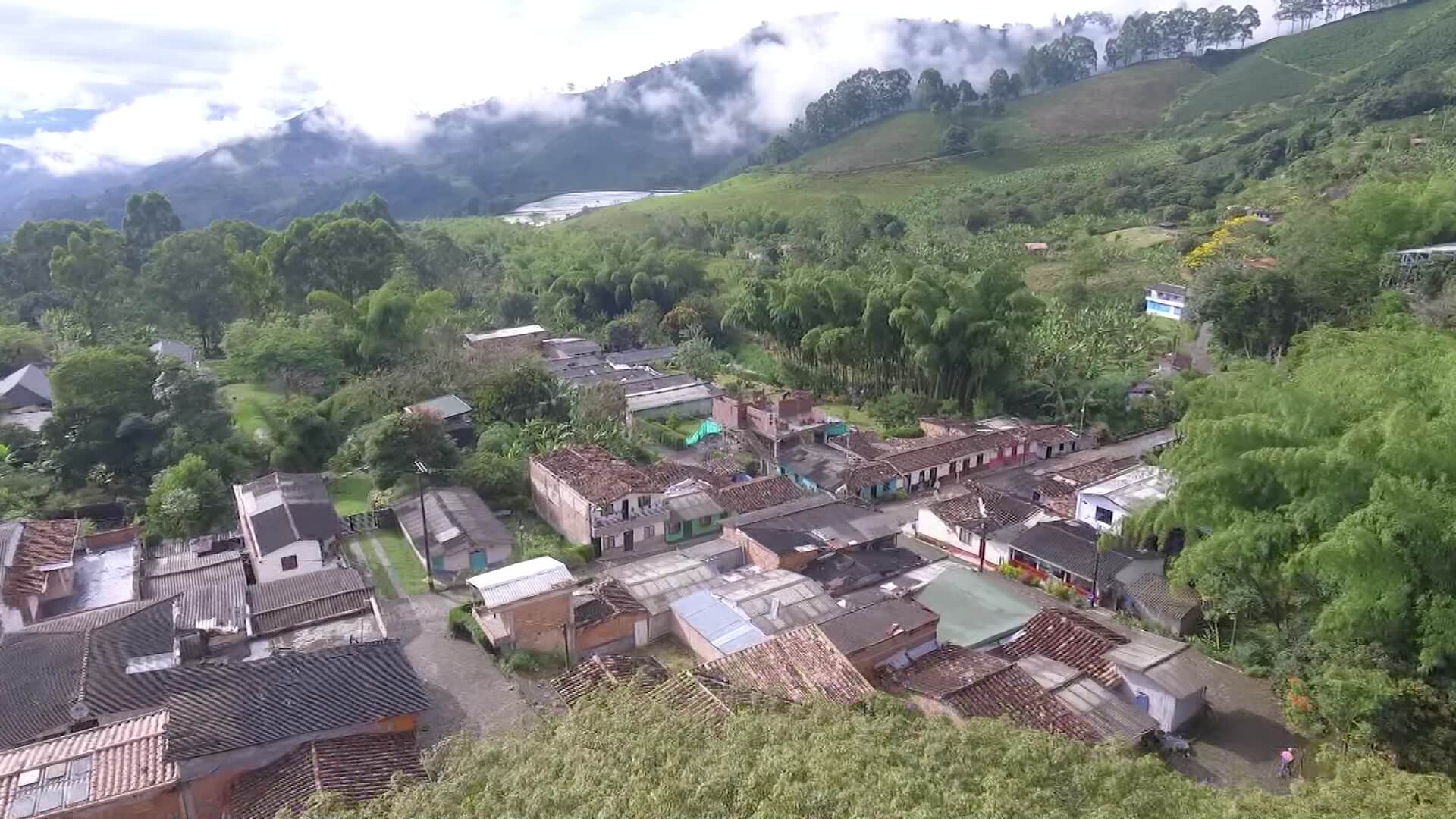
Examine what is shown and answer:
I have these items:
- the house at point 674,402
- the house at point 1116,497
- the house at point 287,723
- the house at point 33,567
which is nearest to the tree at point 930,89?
the house at point 674,402

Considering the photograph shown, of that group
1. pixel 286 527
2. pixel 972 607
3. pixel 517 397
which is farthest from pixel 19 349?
pixel 972 607

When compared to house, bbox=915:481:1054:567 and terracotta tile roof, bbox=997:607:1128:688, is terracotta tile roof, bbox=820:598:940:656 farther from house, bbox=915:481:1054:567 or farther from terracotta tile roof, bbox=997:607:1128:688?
house, bbox=915:481:1054:567

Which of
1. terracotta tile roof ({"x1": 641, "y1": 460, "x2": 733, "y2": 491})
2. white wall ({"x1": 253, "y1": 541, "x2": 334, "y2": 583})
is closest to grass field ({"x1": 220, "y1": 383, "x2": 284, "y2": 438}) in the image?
white wall ({"x1": 253, "y1": 541, "x2": 334, "y2": 583})

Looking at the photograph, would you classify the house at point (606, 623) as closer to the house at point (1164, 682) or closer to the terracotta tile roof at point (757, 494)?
the terracotta tile roof at point (757, 494)

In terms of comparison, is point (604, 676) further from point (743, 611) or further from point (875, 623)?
point (875, 623)

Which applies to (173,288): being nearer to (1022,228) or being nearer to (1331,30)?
(1022,228)

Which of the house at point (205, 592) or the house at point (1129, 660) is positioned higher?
the house at point (205, 592)
